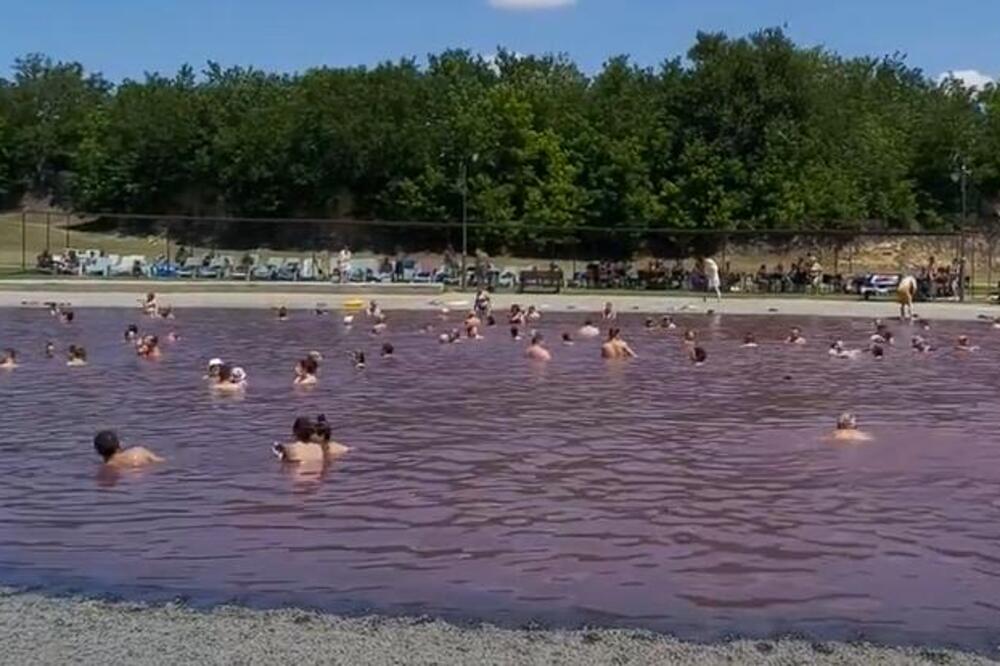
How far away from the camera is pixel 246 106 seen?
277 feet

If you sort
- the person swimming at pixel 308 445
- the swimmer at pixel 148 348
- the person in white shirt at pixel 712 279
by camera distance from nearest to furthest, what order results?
the person swimming at pixel 308 445
the swimmer at pixel 148 348
the person in white shirt at pixel 712 279

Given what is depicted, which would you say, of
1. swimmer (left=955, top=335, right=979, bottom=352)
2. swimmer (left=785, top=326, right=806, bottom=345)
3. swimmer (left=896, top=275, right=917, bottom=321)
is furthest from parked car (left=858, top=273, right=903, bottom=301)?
swimmer (left=955, top=335, right=979, bottom=352)

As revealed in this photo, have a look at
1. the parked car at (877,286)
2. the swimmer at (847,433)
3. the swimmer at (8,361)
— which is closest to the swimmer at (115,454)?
the swimmer at (847,433)

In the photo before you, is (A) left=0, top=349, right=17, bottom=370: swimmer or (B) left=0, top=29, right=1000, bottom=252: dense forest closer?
(A) left=0, top=349, right=17, bottom=370: swimmer

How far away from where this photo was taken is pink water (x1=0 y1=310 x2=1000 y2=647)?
35.0ft

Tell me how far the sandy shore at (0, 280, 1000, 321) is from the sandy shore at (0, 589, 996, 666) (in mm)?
35601

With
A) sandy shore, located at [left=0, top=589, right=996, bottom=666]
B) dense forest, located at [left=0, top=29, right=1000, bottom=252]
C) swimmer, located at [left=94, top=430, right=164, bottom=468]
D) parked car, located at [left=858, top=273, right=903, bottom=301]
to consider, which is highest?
dense forest, located at [left=0, top=29, right=1000, bottom=252]

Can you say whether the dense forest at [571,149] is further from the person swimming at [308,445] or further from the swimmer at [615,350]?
the person swimming at [308,445]

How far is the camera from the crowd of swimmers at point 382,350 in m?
16.4

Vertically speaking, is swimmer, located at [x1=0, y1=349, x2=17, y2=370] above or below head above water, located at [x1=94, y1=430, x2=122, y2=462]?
above

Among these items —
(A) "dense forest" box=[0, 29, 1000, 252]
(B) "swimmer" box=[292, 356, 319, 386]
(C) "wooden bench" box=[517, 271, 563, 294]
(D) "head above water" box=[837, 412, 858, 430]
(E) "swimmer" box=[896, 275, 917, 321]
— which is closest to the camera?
(D) "head above water" box=[837, 412, 858, 430]

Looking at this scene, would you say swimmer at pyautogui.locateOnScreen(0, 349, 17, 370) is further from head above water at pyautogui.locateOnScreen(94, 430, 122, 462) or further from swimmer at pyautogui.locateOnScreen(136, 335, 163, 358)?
head above water at pyautogui.locateOnScreen(94, 430, 122, 462)

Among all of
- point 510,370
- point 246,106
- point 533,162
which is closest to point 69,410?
point 510,370

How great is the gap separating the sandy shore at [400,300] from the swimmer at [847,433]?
2563 cm
